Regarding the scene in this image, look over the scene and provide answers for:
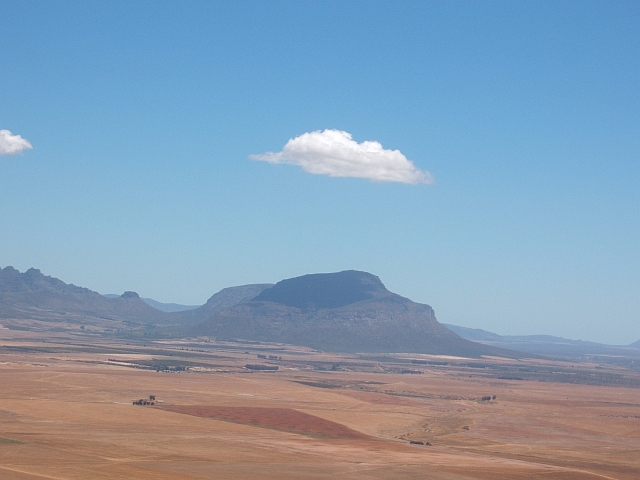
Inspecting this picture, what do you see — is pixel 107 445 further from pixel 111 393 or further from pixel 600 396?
pixel 600 396

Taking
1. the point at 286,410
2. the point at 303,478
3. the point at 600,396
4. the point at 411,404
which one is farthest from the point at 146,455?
the point at 600,396

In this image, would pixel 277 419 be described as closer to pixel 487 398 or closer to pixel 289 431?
pixel 289 431

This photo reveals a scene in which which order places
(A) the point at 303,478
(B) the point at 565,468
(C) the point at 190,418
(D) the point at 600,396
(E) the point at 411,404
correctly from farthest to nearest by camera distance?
(D) the point at 600,396, (E) the point at 411,404, (C) the point at 190,418, (B) the point at 565,468, (A) the point at 303,478

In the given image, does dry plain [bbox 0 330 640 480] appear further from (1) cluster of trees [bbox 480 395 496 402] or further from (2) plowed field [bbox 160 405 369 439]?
(1) cluster of trees [bbox 480 395 496 402]

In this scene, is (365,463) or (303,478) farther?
(365,463)

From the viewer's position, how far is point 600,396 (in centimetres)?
19738

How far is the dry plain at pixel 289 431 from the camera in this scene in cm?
7281

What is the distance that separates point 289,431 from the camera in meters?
99.5

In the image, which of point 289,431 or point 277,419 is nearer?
point 289,431

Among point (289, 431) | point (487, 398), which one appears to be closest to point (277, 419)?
point (289, 431)

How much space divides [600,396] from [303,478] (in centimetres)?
14588

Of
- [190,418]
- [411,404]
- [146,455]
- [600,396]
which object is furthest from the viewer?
[600,396]

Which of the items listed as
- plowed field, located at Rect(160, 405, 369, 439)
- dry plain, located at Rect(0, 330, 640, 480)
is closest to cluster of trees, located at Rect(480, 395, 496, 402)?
dry plain, located at Rect(0, 330, 640, 480)

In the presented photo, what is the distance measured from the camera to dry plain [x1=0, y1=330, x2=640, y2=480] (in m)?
72.8
